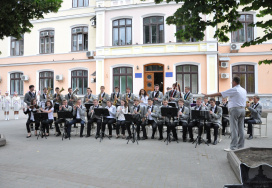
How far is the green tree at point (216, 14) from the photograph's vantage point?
17.7 feet

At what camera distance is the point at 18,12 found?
336 inches

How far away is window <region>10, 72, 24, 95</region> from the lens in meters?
25.3

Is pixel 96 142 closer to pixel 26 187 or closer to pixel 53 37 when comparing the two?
pixel 26 187

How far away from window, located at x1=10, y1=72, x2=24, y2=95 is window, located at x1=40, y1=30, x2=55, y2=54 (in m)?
3.58

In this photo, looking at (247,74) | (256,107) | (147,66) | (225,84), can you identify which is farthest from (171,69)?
(256,107)

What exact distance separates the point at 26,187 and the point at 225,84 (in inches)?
685

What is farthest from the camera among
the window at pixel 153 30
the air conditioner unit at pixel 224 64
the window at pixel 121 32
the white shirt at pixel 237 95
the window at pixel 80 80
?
the window at pixel 80 80

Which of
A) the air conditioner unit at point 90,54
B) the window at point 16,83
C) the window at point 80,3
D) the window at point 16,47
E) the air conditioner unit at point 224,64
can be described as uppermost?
the window at point 80,3

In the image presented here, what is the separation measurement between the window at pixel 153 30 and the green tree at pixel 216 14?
13749 mm

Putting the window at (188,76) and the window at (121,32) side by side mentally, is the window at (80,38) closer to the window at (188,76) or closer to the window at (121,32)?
the window at (121,32)

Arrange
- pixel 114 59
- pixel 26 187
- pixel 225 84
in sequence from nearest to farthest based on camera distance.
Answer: pixel 26 187 < pixel 225 84 < pixel 114 59

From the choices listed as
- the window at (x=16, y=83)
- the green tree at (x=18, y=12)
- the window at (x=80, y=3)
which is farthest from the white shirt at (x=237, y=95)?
the window at (x=16, y=83)

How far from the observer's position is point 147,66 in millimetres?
20609

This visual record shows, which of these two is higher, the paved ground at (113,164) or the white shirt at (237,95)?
the white shirt at (237,95)
